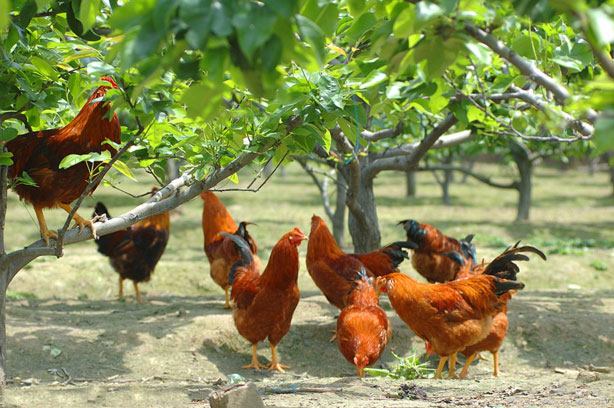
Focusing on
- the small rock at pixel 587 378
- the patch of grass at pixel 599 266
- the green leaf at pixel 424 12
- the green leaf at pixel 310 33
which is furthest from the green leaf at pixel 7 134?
the patch of grass at pixel 599 266

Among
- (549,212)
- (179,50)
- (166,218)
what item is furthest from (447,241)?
(549,212)

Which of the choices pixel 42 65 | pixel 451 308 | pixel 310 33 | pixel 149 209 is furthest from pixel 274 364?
pixel 310 33

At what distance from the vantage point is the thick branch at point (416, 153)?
5.74 metres

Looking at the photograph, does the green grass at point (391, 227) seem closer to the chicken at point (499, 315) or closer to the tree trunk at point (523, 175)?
the tree trunk at point (523, 175)

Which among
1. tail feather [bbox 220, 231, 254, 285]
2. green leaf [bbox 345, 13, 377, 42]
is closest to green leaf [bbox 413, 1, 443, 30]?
green leaf [bbox 345, 13, 377, 42]

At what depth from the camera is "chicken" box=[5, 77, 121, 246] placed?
345 centimetres

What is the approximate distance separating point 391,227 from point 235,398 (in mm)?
12509

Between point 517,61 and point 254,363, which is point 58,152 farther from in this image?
point 254,363

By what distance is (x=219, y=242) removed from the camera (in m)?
7.34

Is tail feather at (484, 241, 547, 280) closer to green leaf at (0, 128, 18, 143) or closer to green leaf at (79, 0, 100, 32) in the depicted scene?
green leaf at (0, 128, 18, 143)

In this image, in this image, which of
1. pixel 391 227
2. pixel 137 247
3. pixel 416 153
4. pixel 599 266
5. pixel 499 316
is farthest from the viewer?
pixel 391 227

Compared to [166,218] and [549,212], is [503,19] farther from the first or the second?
[549,212]

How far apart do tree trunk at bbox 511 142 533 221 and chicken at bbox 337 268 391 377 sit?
1096 centimetres

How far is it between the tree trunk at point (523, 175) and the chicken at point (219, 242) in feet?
31.9
